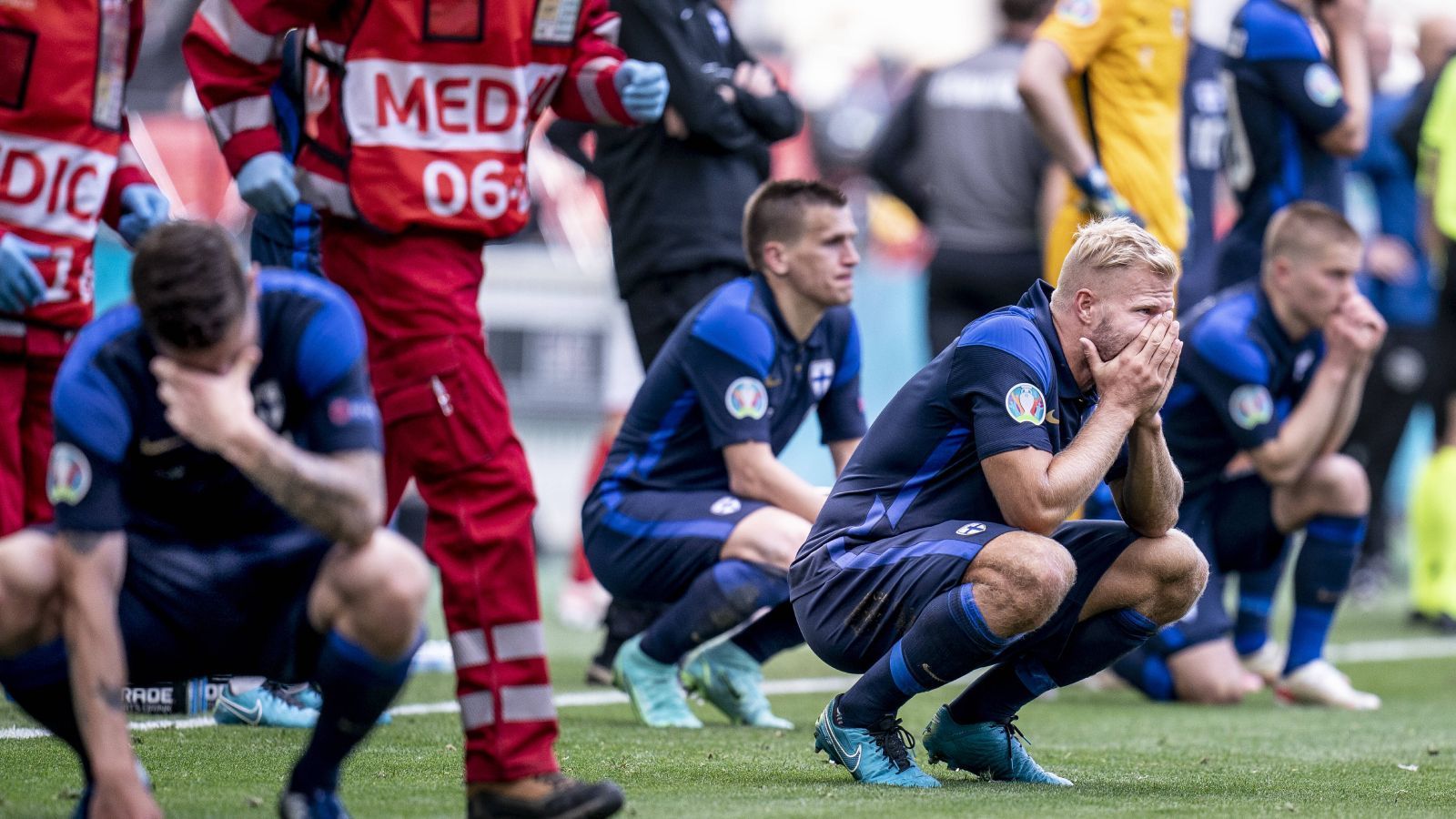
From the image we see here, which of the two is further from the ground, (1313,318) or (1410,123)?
(1410,123)

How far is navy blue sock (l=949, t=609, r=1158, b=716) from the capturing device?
13.6ft

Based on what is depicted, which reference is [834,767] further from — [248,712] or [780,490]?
[248,712]

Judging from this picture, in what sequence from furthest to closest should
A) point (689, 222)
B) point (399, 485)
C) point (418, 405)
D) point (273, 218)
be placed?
point (689, 222), point (273, 218), point (399, 485), point (418, 405)

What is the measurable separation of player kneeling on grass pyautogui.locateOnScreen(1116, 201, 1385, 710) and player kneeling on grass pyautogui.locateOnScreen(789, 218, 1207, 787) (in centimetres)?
211

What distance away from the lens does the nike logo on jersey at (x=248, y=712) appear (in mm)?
4891

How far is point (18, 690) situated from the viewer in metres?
3.24

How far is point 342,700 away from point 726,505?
2.21 meters

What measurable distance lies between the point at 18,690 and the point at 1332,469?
14.7 feet

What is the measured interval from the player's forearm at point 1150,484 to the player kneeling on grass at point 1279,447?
7.02 ft

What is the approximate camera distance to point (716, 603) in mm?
5082

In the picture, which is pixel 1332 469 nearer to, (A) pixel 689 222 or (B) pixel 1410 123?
(A) pixel 689 222

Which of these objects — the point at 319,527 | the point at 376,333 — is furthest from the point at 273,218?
the point at 319,527

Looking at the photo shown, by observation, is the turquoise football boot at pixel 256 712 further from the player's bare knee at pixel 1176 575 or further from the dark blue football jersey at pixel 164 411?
the player's bare knee at pixel 1176 575

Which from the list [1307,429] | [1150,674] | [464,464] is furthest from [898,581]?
[1150,674]
